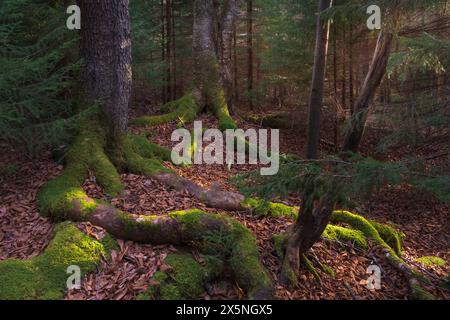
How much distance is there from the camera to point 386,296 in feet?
16.7

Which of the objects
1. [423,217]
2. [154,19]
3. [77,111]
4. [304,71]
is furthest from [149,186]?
[154,19]

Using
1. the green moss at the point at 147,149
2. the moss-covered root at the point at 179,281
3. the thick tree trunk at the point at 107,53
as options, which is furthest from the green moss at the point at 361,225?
the thick tree trunk at the point at 107,53

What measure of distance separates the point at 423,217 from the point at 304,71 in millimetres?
6462

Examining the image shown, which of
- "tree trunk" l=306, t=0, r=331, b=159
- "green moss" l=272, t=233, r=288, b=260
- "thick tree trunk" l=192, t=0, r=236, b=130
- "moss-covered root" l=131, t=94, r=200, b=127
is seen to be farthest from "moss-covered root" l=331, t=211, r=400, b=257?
"thick tree trunk" l=192, t=0, r=236, b=130

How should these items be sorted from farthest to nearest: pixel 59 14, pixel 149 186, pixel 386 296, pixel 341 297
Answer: pixel 59 14 < pixel 149 186 < pixel 386 296 < pixel 341 297

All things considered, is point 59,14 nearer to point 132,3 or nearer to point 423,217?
point 132,3

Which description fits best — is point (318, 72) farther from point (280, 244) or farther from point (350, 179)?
point (350, 179)

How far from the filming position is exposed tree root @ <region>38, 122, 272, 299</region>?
452cm

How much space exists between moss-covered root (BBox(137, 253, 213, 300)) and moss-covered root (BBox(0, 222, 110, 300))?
0.82 metres

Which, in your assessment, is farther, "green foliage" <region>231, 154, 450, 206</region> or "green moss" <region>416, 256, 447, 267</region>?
"green moss" <region>416, 256, 447, 267</region>

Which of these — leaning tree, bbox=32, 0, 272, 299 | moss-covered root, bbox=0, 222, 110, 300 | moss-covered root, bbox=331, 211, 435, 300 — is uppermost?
leaning tree, bbox=32, 0, 272, 299

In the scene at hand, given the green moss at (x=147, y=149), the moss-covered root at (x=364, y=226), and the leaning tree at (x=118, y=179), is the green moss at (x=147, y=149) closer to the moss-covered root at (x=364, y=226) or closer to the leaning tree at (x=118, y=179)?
the leaning tree at (x=118, y=179)

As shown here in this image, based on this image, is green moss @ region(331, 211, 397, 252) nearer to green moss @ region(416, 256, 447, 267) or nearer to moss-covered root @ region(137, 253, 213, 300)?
green moss @ region(416, 256, 447, 267)

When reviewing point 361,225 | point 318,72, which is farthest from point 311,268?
point 318,72
